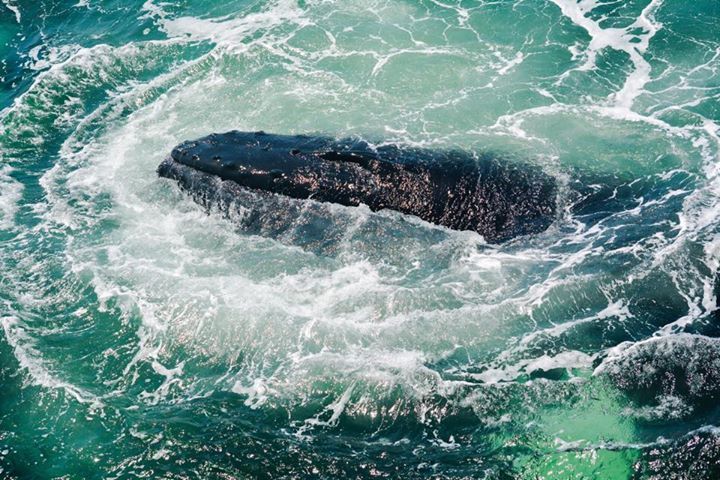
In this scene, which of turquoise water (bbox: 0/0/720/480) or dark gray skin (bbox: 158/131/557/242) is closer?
turquoise water (bbox: 0/0/720/480)

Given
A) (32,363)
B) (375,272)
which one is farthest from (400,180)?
(32,363)

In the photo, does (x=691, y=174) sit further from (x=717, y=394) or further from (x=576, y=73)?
(x=717, y=394)

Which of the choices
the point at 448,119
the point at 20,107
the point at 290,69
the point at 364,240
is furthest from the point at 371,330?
the point at 20,107

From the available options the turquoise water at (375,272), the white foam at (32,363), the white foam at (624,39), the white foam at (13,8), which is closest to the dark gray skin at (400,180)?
the turquoise water at (375,272)

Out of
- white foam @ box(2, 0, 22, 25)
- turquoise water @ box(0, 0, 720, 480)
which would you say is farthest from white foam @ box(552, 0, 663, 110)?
white foam @ box(2, 0, 22, 25)

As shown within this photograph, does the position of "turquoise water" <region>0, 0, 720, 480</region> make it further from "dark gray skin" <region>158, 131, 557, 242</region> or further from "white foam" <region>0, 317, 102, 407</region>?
"dark gray skin" <region>158, 131, 557, 242</region>

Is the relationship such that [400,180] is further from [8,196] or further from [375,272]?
[8,196]

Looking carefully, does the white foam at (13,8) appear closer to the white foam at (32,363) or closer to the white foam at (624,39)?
the white foam at (32,363)
